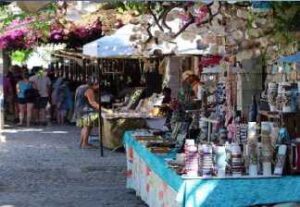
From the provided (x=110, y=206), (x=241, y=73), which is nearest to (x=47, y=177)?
(x=110, y=206)

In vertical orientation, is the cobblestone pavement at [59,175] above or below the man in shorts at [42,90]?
below

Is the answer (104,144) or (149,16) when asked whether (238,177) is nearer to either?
(149,16)

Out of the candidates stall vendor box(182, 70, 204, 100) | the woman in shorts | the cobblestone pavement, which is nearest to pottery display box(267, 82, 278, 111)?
the cobblestone pavement

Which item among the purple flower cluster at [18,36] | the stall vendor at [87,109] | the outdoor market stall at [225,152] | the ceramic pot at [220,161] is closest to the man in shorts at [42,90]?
the purple flower cluster at [18,36]

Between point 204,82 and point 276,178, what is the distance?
428cm

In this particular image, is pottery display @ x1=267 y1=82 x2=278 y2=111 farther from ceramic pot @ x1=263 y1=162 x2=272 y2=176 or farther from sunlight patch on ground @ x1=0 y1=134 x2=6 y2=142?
sunlight patch on ground @ x1=0 y1=134 x2=6 y2=142

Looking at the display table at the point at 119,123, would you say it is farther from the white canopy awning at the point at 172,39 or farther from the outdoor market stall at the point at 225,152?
the outdoor market stall at the point at 225,152

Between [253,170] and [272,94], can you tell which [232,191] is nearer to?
[253,170]

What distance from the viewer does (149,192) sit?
872 cm

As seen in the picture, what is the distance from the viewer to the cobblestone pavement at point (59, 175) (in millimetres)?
10164

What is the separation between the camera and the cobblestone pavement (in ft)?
33.3

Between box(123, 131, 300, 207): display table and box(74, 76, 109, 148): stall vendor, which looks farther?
box(74, 76, 109, 148): stall vendor

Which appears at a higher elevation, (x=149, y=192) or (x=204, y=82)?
(x=204, y=82)

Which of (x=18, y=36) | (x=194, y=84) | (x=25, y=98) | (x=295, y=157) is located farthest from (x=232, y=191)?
(x=18, y=36)
